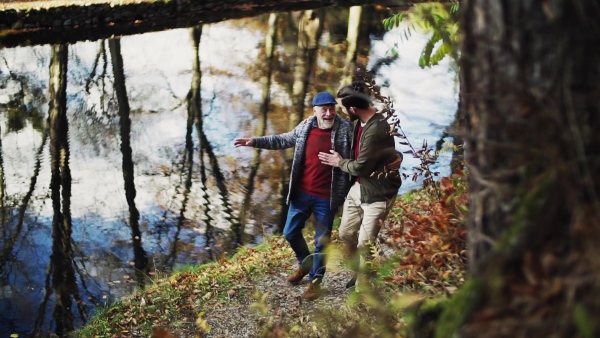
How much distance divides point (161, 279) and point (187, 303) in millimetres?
1815

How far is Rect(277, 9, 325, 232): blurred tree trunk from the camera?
14.9m

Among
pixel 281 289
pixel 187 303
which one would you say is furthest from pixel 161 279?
pixel 281 289

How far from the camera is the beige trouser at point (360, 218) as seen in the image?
6.25 meters

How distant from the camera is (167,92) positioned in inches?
734

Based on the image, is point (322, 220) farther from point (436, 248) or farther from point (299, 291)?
point (436, 248)

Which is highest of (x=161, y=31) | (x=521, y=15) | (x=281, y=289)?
(x=161, y=31)

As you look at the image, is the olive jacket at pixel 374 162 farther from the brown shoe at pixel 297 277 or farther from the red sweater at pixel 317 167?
the brown shoe at pixel 297 277

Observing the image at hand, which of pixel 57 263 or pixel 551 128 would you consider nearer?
pixel 551 128

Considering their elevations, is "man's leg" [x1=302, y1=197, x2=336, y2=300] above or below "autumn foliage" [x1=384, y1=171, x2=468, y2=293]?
below

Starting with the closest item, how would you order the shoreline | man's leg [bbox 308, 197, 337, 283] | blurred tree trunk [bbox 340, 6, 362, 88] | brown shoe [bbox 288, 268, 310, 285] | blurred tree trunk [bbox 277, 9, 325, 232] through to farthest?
man's leg [bbox 308, 197, 337, 283]
brown shoe [bbox 288, 268, 310, 285]
blurred tree trunk [bbox 277, 9, 325, 232]
blurred tree trunk [bbox 340, 6, 362, 88]
the shoreline

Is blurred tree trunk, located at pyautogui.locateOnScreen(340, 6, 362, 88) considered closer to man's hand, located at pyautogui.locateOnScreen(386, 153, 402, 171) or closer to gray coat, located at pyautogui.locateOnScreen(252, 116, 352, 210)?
gray coat, located at pyautogui.locateOnScreen(252, 116, 352, 210)

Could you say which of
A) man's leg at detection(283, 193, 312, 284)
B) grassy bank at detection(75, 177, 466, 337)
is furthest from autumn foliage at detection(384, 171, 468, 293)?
man's leg at detection(283, 193, 312, 284)

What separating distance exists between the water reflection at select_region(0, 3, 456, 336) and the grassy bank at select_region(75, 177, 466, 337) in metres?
1.30

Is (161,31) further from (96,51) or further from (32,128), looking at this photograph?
(32,128)
